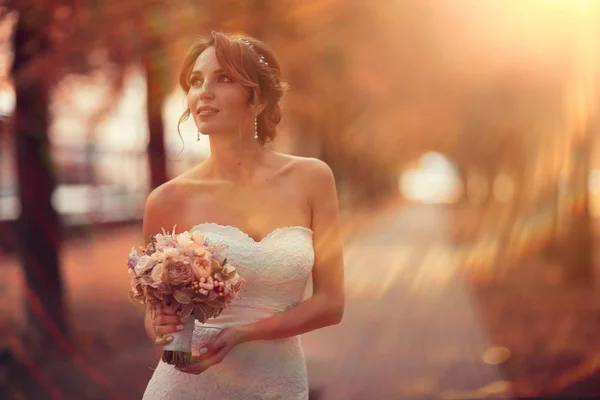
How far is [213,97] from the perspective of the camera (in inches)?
126

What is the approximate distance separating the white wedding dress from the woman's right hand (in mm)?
327

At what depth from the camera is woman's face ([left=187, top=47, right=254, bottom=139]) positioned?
320cm

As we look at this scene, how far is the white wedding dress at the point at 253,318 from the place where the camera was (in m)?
3.29

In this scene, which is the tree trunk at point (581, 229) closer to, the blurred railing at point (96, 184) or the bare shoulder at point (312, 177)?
the blurred railing at point (96, 184)

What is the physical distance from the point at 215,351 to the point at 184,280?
313 mm

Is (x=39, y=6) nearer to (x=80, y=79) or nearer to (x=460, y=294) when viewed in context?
(x=80, y=79)

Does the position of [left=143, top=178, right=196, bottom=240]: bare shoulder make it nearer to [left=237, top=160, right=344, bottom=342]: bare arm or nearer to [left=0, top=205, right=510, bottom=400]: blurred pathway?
[left=237, top=160, right=344, bottom=342]: bare arm

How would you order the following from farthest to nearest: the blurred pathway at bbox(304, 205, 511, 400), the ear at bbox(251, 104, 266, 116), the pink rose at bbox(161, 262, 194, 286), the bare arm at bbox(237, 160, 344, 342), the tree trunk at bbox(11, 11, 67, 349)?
the tree trunk at bbox(11, 11, 67, 349) → the blurred pathway at bbox(304, 205, 511, 400) → the ear at bbox(251, 104, 266, 116) → the bare arm at bbox(237, 160, 344, 342) → the pink rose at bbox(161, 262, 194, 286)

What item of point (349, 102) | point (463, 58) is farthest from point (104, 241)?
point (463, 58)

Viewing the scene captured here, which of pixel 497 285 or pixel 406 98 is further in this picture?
pixel 406 98

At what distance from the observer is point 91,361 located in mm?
10086

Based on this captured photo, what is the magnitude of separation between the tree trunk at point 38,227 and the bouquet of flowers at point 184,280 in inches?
320

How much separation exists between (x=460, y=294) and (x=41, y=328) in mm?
7479

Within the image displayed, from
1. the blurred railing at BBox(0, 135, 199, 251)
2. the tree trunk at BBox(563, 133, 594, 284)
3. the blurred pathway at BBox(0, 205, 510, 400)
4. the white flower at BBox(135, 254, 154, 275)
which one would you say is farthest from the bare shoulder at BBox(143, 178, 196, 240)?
the blurred railing at BBox(0, 135, 199, 251)
